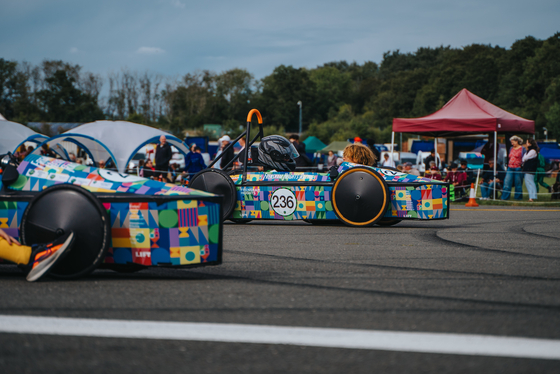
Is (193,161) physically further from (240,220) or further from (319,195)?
(319,195)

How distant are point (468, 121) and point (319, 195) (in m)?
10.6

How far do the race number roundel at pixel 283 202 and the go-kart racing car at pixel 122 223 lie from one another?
486cm

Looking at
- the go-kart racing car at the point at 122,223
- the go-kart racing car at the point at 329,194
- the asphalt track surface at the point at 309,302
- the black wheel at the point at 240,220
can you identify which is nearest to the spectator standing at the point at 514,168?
the go-kart racing car at the point at 329,194

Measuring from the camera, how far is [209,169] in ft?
32.3

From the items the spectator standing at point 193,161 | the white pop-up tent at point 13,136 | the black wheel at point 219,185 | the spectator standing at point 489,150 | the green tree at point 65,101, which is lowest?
the black wheel at point 219,185

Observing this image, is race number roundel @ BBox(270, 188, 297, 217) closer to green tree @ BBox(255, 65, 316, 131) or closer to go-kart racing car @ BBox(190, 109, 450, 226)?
go-kart racing car @ BBox(190, 109, 450, 226)

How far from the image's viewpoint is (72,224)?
14.6 feet

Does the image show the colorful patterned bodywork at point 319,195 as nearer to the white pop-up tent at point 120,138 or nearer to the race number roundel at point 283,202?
the race number roundel at point 283,202

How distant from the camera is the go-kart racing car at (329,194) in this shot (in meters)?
9.02

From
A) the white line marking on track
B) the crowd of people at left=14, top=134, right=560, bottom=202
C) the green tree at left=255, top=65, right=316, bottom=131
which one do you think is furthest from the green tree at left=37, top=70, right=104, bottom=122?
the white line marking on track

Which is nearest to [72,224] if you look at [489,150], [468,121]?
[468,121]

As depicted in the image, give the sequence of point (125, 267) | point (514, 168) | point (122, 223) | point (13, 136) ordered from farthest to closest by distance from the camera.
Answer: point (13, 136), point (514, 168), point (125, 267), point (122, 223)

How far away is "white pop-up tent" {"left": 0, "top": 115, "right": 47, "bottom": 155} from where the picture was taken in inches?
1038

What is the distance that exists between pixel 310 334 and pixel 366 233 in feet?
17.8
